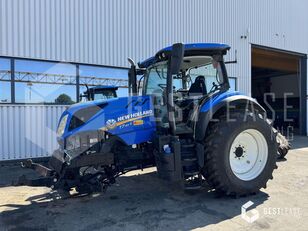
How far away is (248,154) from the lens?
548 centimetres

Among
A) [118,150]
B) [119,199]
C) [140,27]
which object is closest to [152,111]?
[118,150]

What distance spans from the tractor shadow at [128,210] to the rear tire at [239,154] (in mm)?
252

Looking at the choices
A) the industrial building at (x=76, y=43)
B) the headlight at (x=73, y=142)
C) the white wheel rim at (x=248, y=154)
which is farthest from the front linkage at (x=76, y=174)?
the industrial building at (x=76, y=43)

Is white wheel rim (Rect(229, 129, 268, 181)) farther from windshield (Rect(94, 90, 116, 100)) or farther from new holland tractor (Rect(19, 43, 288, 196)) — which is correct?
windshield (Rect(94, 90, 116, 100))

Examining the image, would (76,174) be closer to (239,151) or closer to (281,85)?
(239,151)

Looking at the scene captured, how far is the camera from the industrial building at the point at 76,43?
8398mm

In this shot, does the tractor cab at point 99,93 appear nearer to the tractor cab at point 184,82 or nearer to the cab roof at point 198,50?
the tractor cab at point 184,82

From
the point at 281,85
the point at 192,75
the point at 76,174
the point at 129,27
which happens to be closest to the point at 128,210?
the point at 76,174

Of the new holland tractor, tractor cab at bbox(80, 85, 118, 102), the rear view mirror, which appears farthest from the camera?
tractor cab at bbox(80, 85, 118, 102)

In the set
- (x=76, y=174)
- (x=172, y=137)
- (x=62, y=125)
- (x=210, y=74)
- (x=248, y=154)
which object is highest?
(x=210, y=74)

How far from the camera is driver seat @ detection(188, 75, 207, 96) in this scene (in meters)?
5.65

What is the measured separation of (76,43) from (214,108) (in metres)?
5.84

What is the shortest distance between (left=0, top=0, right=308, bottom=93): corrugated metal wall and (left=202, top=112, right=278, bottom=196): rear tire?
587cm

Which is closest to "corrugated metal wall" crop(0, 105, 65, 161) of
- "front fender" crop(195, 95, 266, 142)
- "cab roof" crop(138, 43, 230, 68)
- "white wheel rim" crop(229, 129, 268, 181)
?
"cab roof" crop(138, 43, 230, 68)
